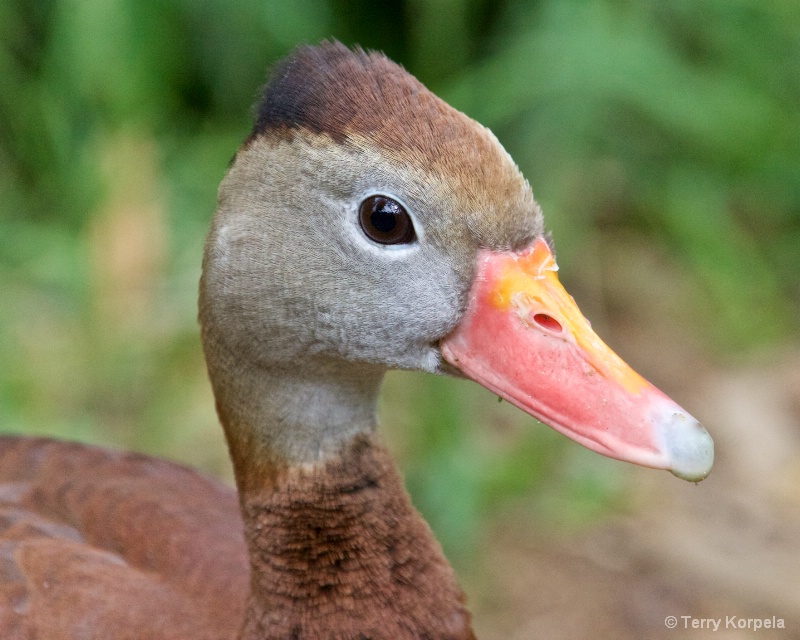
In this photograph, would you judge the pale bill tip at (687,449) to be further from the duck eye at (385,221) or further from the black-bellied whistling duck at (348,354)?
the duck eye at (385,221)

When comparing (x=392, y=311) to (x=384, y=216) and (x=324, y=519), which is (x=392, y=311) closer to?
(x=384, y=216)

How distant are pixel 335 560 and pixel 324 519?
0.05 m

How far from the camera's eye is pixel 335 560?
1.28 meters

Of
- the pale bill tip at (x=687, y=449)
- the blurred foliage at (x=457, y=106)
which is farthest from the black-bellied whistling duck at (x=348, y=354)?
the blurred foliage at (x=457, y=106)

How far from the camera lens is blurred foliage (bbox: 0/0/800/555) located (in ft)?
8.26

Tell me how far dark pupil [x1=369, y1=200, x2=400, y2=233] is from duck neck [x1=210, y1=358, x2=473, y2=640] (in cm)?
20

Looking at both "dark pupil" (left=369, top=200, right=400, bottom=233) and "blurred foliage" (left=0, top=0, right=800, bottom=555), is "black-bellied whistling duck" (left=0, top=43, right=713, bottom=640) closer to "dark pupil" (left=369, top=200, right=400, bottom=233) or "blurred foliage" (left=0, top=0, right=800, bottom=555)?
"dark pupil" (left=369, top=200, right=400, bottom=233)

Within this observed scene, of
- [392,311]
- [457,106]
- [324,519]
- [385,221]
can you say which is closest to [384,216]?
[385,221]

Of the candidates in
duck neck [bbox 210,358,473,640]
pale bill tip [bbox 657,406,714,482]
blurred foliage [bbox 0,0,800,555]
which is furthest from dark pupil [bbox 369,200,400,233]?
blurred foliage [bbox 0,0,800,555]

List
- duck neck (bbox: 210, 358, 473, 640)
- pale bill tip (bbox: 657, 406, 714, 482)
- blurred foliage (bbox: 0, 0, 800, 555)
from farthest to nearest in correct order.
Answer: blurred foliage (bbox: 0, 0, 800, 555)
duck neck (bbox: 210, 358, 473, 640)
pale bill tip (bbox: 657, 406, 714, 482)

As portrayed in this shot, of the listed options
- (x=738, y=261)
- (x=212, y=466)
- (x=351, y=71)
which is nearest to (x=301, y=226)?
(x=351, y=71)

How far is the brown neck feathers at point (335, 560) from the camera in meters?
1.27

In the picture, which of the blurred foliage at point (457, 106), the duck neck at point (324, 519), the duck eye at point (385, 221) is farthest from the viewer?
the blurred foliage at point (457, 106)

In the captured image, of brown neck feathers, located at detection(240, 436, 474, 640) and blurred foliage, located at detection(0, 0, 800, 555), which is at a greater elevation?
blurred foliage, located at detection(0, 0, 800, 555)
